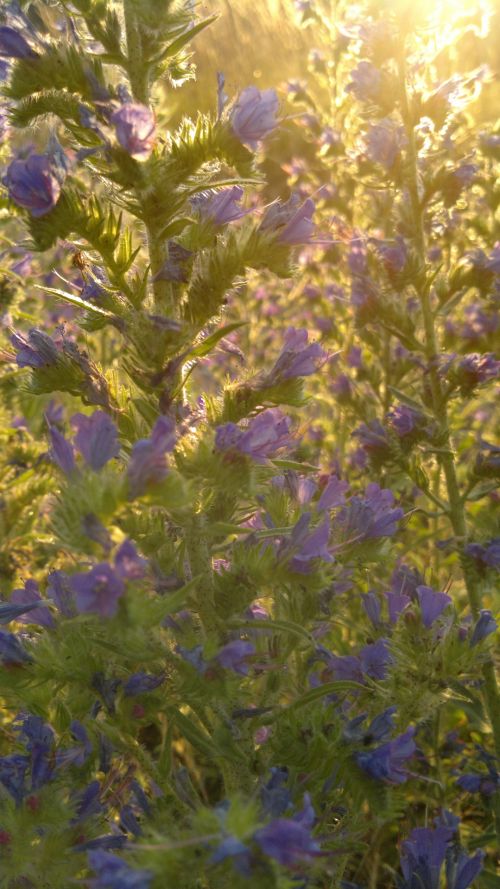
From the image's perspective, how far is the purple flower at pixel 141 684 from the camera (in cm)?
158

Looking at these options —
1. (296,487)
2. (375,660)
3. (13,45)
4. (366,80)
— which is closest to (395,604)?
(375,660)

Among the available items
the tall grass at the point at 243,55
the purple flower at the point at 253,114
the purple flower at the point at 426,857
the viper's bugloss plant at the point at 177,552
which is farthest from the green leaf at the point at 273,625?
the tall grass at the point at 243,55

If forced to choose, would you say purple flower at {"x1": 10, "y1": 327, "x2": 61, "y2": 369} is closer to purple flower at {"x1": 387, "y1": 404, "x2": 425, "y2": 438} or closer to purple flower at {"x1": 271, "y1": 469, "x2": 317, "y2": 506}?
purple flower at {"x1": 271, "y1": 469, "x2": 317, "y2": 506}

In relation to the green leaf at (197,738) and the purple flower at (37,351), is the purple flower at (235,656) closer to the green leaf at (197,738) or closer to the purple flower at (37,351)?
the green leaf at (197,738)

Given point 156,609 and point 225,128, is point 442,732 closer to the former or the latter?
point 156,609

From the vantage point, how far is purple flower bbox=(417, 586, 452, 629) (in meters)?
1.74

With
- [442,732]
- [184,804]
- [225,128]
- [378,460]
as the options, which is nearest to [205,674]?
[184,804]

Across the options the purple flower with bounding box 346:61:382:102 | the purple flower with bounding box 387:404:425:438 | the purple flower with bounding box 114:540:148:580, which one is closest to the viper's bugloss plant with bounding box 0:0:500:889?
the purple flower with bounding box 114:540:148:580

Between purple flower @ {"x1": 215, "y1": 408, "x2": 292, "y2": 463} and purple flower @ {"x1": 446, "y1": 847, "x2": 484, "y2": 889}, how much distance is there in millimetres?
1105

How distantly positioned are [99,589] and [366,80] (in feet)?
7.61

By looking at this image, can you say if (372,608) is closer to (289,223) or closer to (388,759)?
(388,759)

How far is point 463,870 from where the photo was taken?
1827 mm

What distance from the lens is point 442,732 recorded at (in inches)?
119

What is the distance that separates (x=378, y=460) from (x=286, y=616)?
1069 mm
